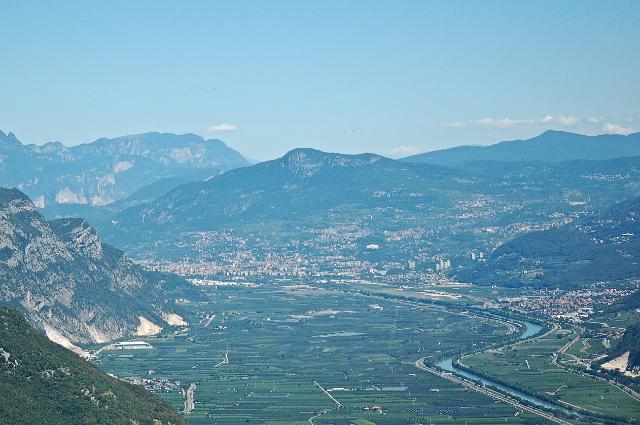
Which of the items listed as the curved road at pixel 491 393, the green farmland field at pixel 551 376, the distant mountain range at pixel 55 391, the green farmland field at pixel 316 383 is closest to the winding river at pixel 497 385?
the green farmland field at pixel 551 376

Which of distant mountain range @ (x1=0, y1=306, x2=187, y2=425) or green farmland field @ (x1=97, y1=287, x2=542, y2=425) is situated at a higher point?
distant mountain range @ (x1=0, y1=306, x2=187, y2=425)

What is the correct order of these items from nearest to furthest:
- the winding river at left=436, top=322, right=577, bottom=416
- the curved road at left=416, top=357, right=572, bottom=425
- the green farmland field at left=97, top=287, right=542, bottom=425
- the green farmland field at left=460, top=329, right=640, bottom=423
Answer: the curved road at left=416, top=357, right=572, bottom=425
the green farmland field at left=460, top=329, right=640, bottom=423
the green farmland field at left=97, top=287, right=542, bottom=425
the winding river at left=436, top=322, right=577, bottom=416

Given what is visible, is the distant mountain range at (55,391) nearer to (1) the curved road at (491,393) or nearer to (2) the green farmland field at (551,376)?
(1) the curved road at (491,393)

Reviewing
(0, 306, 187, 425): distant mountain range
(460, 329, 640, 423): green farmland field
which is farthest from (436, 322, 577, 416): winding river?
(0, 306, 187, 425): distant mountain range

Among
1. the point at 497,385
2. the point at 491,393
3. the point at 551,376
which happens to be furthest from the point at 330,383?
the point at 551,376

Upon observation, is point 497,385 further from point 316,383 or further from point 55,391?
point 55,391

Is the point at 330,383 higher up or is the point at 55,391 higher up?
the point at 55,391

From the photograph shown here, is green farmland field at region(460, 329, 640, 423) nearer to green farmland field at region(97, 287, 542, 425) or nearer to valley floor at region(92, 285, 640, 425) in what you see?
valley floor at region(92, 285, 640, 425)

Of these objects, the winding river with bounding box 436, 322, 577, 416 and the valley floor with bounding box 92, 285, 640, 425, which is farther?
the winding river with bounding box 436, 322, 577, 416
